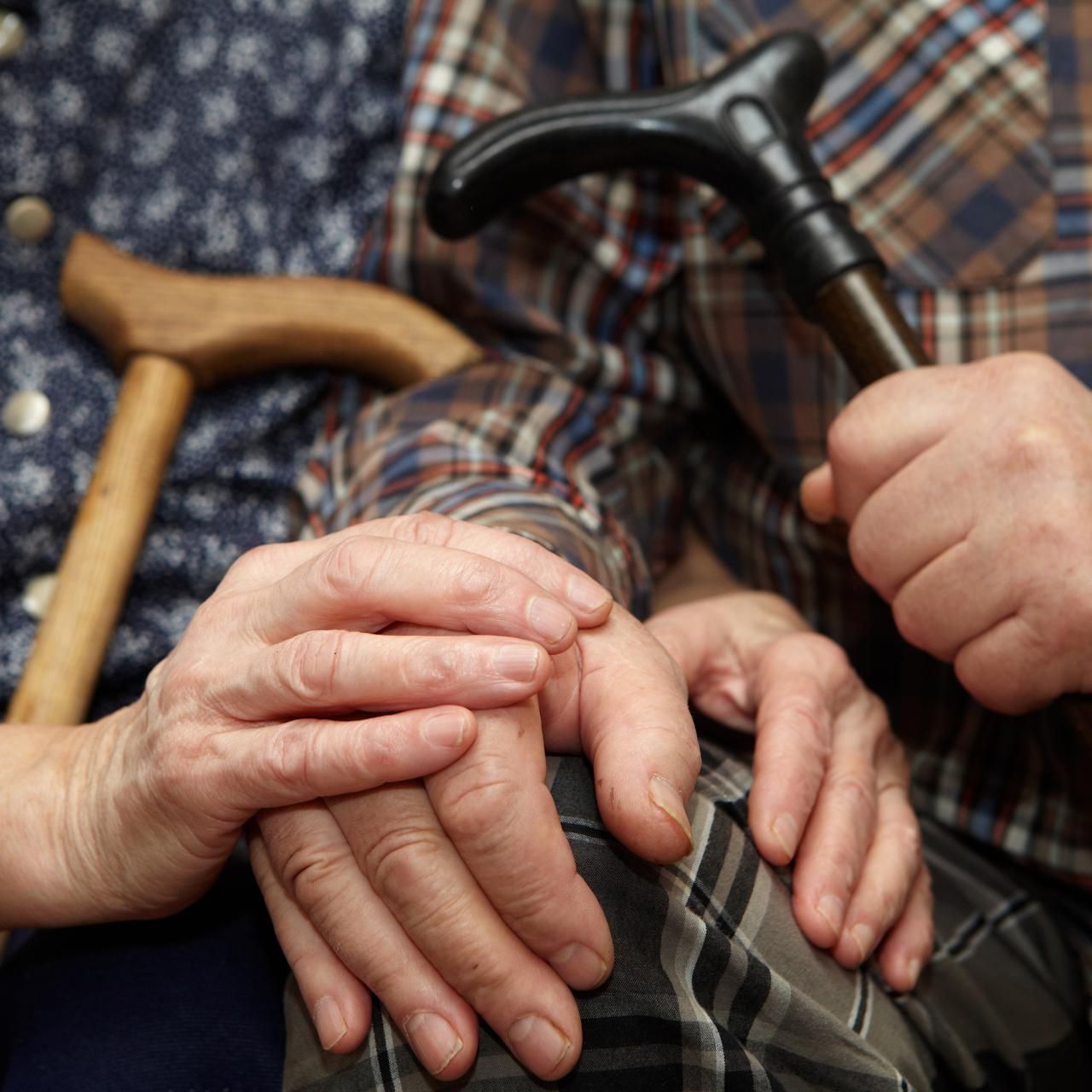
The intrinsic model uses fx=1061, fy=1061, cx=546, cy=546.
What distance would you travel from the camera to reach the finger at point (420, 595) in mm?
430

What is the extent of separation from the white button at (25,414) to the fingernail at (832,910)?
60 cm

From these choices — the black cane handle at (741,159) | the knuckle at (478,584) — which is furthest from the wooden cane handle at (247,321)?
the knuckle at (478,584)

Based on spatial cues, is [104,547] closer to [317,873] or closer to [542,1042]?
[317,873]

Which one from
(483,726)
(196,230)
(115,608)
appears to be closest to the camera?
(483,726)

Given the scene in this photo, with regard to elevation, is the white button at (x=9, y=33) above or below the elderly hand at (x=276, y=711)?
above

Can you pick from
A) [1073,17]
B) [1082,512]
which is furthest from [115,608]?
[1073,17]

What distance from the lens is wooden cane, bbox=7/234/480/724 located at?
26.5 inches

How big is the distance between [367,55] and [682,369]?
35cm

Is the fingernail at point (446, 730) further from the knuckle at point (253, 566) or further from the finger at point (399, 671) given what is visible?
the knuckle at point (253, 566)

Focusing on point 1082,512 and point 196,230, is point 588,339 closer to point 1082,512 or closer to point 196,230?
point 196,230

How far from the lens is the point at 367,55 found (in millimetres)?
835

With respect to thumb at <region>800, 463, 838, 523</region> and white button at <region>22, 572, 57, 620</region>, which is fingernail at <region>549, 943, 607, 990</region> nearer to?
thumb at <region>800, 463, 838, 523</region>

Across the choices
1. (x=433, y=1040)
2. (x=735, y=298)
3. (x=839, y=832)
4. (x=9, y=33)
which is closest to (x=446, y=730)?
(x=433, y=1040)

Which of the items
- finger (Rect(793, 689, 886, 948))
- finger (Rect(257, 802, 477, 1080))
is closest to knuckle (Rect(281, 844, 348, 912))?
finger (Rect(257, 802, 477, 1080))
